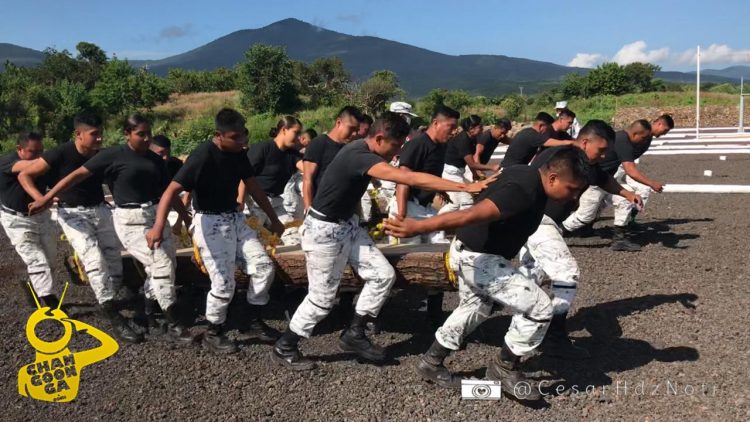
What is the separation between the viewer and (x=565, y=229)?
26.3 feet

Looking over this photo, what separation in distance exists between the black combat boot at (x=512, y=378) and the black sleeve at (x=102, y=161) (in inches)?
138

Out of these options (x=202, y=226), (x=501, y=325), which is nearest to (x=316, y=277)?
(x=202, y=226)

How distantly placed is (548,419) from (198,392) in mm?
2376

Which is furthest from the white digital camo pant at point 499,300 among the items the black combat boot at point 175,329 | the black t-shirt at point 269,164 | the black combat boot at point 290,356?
the black t-shirt at point 269,164

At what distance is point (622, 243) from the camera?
297 inches

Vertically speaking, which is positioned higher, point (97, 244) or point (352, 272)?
point (97, 244)

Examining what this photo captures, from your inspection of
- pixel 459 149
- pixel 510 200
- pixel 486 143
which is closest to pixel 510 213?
pixel 510 200

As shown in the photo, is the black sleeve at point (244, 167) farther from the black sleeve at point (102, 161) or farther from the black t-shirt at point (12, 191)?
the black t-shirt at point (12, 191)

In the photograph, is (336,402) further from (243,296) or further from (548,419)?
(243,296)

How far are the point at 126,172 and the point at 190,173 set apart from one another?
88 cm

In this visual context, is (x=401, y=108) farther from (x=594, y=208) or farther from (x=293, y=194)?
(x=594, y=208)

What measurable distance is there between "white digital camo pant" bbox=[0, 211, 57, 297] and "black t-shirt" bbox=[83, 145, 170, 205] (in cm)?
128

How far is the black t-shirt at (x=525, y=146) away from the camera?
24.3 feet

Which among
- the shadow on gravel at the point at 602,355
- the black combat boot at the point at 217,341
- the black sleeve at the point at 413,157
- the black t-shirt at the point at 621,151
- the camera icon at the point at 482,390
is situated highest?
the black sleeve at the point at 413,157
